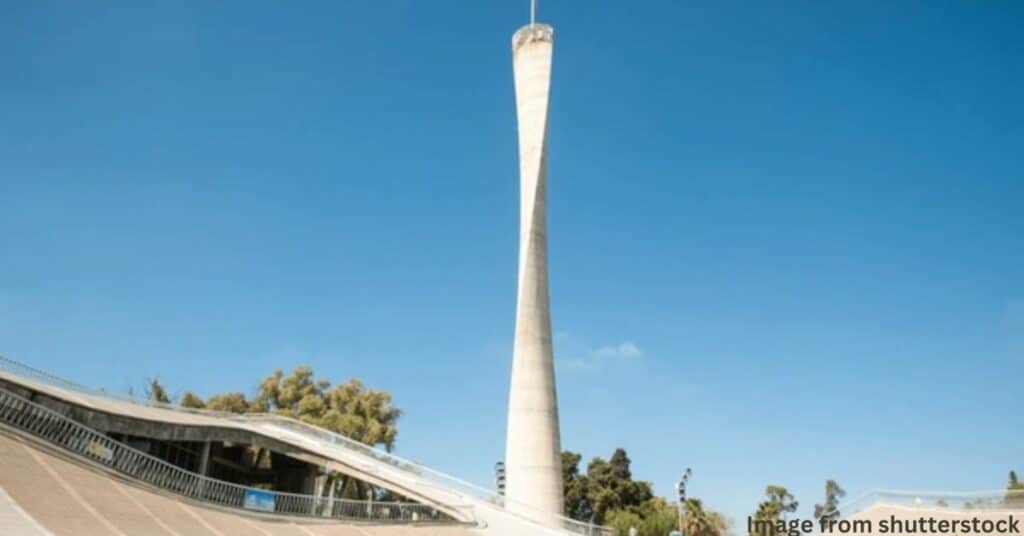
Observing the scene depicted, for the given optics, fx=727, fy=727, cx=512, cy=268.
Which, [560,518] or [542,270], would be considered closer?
[560,518]

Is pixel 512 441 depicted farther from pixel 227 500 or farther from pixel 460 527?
pixel 227 500

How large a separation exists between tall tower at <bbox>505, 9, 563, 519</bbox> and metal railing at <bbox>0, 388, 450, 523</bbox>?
700 cm

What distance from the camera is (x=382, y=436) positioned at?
50469mm

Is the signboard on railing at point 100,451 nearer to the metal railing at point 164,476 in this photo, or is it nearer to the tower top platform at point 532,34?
the metal railing at point 164,476

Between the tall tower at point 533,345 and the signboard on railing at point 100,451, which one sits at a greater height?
the tall tower at point 533,345

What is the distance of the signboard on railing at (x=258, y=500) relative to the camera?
24.5 meters

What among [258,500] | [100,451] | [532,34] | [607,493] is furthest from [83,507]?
[607,493]

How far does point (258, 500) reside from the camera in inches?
979

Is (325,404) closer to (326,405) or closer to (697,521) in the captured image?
(326,405)

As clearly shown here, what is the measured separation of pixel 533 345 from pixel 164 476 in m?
20.5

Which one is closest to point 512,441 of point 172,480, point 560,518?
point 560,518

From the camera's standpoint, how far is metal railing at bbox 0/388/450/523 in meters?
19.4

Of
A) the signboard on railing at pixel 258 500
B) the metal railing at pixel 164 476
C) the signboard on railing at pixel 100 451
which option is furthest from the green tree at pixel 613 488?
the signboard on railing at pixel 100 451

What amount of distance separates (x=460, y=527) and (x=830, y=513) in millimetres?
14363
